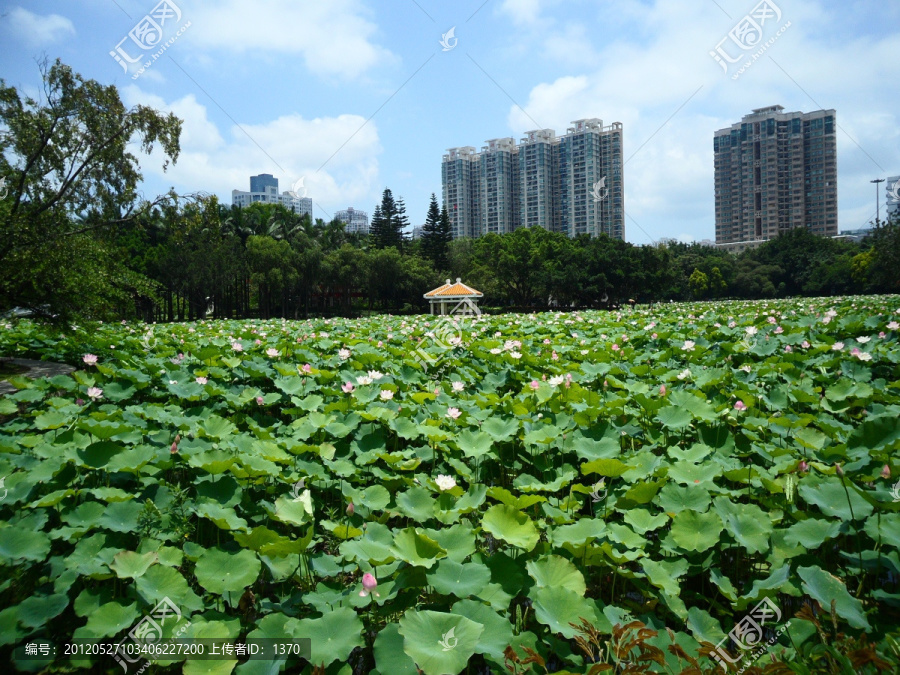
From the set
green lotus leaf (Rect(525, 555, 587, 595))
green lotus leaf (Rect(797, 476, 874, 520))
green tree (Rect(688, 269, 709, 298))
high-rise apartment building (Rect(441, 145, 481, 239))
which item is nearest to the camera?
green lotus leaf (Rect(525, 555, 587, 595))

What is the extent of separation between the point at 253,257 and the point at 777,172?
1928 inches

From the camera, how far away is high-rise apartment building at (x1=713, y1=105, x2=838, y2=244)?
149 ft

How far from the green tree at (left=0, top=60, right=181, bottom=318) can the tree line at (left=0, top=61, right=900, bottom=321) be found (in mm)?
21

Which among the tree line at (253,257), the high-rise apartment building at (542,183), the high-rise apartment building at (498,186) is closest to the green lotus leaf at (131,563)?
the tree line at (253,257)

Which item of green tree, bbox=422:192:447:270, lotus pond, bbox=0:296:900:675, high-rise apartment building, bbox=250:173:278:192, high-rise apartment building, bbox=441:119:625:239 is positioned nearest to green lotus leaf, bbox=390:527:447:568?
lotus pond, bbox=0:296:900:675

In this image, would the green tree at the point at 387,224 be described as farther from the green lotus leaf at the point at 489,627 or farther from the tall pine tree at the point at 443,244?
the green lotus leaf at the point at 489,627

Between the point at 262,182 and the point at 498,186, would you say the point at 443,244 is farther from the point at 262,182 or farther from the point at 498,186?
the point at 262,182

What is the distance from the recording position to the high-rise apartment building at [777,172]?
149ft

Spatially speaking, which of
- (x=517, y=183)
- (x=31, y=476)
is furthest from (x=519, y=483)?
(x=517, y=183)

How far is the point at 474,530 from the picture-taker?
62.5 inches

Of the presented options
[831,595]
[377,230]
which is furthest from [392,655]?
[377,230]

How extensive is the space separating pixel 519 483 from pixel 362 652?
0.81m

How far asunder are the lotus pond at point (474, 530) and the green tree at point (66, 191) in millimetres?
2920

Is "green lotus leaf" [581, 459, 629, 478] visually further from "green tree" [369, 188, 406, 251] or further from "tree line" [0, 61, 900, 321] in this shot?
"green tree" [369, 188, 406, 251]
